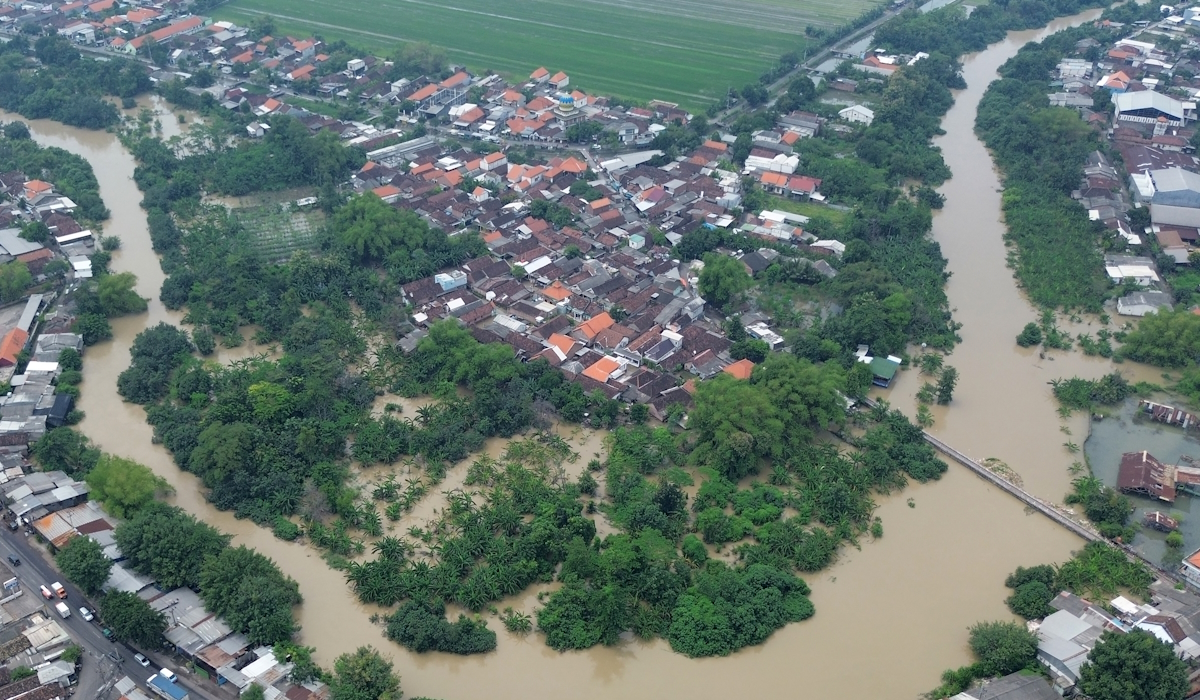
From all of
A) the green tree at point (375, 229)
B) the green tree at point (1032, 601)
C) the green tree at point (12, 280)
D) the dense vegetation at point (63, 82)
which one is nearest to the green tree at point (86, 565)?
the green tree at point (12, 280)

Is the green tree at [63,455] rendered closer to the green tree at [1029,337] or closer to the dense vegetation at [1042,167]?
the green tree at [1029,337]

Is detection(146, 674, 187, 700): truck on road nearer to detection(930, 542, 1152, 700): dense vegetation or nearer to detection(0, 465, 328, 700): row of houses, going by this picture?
detection(0, 465, 328, 700): row of houses

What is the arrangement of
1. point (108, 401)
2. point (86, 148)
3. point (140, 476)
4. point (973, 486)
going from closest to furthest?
point (140, 476), point (973, 486), point (108, 401), point (86, 148)

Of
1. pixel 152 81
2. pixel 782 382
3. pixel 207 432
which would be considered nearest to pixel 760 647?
pixel 782 382

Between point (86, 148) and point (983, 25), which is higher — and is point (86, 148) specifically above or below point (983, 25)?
below

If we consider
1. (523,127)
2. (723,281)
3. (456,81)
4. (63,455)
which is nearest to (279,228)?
(523,127)

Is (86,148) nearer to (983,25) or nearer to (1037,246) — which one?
(1037,246)
